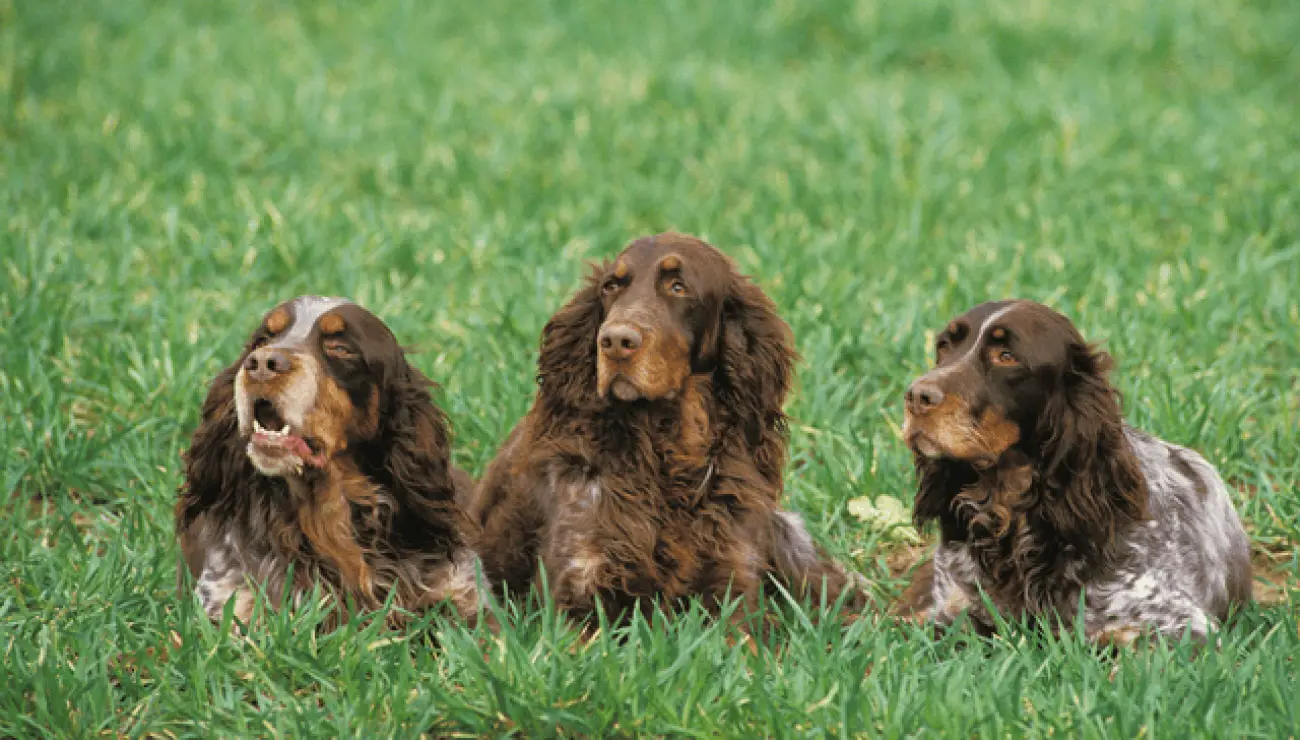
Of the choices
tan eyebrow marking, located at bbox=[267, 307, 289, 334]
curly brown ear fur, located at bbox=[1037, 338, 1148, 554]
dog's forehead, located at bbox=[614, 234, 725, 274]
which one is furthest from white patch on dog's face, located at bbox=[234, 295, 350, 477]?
curly brown ear fur, located at bbox=[1037, 338, 1148, 554]

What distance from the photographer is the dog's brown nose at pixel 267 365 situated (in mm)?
4363

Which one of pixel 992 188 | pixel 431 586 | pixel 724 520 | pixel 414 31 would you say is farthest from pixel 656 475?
pixel 414 31

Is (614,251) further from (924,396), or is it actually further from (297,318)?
(924,396)

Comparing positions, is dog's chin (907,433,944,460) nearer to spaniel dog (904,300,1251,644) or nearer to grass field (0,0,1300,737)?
spaniel dog (904,300,1251,644)

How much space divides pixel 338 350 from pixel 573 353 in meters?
0.76

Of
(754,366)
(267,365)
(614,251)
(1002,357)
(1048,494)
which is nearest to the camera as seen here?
(267,365)

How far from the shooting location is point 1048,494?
15.0 ft

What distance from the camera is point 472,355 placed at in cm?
705

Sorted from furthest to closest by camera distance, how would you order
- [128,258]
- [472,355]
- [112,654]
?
[128,258] < [472,355] < [112,654]

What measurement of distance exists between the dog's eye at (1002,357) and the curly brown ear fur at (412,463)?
1.65 m

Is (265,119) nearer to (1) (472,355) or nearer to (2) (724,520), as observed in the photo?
(1) (472,355)

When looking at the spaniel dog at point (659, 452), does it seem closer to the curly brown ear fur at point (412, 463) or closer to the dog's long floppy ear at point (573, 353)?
the dog's long floppy ear at point (573, 353)

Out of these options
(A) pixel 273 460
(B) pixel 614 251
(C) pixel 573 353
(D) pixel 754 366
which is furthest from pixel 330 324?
(B) pixel 614 251

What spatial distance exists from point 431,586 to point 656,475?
75 centimetres
